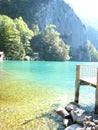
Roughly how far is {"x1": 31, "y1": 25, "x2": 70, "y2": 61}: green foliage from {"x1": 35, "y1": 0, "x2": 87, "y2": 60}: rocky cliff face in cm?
2169

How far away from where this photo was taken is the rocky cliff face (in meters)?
123

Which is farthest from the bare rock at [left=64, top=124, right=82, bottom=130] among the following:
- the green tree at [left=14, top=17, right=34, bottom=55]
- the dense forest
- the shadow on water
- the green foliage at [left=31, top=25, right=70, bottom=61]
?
the green foliage at [left=31, top=25, right=70, bottom=61]

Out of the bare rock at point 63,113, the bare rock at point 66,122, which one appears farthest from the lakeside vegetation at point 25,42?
the bare rock at point 66,122

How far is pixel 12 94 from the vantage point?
1888cm

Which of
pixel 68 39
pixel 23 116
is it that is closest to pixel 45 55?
pixel 68 39

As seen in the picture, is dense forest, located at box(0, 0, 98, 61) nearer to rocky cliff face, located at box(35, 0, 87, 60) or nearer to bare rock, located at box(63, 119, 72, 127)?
rocky cliff face, located at box(35, 0, 87, 60)

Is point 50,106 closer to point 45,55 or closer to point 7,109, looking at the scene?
point 7,109

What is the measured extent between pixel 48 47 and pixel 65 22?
1749 inches

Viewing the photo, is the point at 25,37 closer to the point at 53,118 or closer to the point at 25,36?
the point at 25,36

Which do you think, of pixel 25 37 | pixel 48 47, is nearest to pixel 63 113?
pixel 25 37

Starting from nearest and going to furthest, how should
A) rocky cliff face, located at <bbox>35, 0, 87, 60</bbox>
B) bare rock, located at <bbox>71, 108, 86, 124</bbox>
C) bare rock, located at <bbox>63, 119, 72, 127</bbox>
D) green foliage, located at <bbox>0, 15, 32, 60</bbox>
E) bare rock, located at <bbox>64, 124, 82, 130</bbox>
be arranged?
1. bare rock, located at <bbox>64, 124, 82, 130</bbox>
2. bare rock, located at <bbox>71, 108, 86, 124</bbox>
3. bare rock, located at <bbox>63, 119, 72, 127</bbox>
4. green foliage, located at <bbox>0, 15, 32, 60</bbox>
5. rocky cliff face, located at <bbox>35, 0, 87, 60</bbox>

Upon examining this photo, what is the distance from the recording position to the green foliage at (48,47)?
93000 mm

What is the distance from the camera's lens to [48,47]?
94312 millimetres

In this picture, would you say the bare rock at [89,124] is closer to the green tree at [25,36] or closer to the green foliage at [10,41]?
the green foliage at [10,41]
